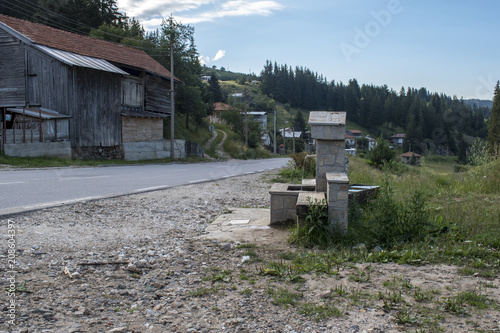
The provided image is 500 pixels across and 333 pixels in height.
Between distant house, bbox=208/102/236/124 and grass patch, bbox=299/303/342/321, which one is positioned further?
distant house, bbox=208/102/236/124

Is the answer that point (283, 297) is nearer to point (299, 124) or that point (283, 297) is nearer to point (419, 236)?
point (419, 236)

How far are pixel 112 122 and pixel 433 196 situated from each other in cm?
2285

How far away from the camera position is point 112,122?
88.6 feet

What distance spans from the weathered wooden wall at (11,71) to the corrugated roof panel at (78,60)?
1740 mm

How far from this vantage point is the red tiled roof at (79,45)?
24125 millimetres

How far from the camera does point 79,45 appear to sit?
2709 cm

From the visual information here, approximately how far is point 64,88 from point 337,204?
22782mm

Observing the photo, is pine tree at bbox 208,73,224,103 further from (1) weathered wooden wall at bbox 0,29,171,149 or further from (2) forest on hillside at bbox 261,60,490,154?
(1) weathered wooden wall at bbox 0,29,171,149

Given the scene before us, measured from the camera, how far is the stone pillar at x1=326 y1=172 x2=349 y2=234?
5.46 m

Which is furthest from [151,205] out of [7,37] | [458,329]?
[7,37]

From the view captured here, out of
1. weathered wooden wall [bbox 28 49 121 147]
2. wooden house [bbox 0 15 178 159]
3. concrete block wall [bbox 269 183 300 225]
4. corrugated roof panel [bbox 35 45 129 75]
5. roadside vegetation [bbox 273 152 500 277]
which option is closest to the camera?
roadside vegetation [bbox 273 152 500 277]

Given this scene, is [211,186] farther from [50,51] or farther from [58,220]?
[50,51]

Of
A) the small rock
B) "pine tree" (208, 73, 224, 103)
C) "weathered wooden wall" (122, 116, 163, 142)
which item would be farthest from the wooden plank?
"pine tree" (208, 73, 224, 103)

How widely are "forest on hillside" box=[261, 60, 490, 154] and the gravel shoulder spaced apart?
10287 cm
